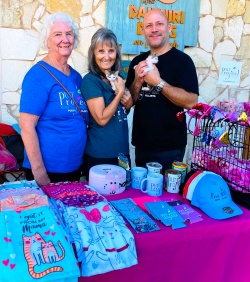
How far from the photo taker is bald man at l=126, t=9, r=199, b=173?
6.76ft

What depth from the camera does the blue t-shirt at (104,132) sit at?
183 cm

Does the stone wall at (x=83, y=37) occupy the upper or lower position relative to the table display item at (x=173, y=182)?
upper

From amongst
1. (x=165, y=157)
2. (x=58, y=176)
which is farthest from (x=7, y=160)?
(x=165, y=157)

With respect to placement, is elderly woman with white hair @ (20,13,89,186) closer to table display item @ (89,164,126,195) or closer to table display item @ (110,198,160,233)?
table display item @ (89,164,126,195)

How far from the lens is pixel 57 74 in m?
1.79

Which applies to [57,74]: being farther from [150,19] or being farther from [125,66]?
[125,66]

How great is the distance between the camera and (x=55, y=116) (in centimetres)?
174

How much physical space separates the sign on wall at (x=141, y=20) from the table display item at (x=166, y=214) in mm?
2313

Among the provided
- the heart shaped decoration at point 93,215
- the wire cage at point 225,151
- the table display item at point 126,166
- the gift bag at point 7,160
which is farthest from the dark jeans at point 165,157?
the gift bag at point 7,160

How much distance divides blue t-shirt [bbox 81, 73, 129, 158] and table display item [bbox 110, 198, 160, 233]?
0.43 metres

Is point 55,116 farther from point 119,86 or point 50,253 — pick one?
point 50,253

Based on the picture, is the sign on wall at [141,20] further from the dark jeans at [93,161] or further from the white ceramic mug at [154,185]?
the white ceramic mug at [154,185]

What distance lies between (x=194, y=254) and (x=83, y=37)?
2593 mm

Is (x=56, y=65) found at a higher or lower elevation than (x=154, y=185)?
higher
